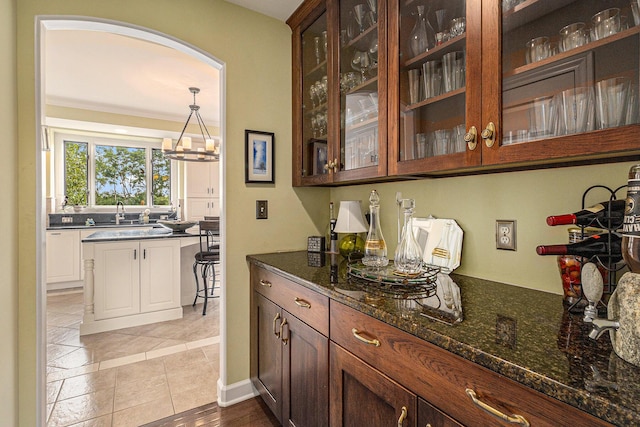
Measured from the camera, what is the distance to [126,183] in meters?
5.80

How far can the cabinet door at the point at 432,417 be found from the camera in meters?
0.79

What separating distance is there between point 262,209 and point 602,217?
1.71m

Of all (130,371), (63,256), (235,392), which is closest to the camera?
(235,392)

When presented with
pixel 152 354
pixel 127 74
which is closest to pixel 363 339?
pixel 152 354

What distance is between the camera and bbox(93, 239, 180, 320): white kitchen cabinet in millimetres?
3201

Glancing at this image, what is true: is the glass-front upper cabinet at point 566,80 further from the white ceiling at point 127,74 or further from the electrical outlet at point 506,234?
the white ceiling at point 127,74

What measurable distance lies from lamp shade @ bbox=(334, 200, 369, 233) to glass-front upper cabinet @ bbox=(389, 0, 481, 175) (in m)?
0.56

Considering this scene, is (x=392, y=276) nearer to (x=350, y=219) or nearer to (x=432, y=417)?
(x=432, y=417)

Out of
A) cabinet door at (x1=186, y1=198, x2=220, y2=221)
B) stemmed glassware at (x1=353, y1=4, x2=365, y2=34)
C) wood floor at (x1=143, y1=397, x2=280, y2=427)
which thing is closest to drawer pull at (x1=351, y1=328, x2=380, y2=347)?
wood floor at (x1=143, y1=397, x2=280, y2=427)

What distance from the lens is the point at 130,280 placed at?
332 cm

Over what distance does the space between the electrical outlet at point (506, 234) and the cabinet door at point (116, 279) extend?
3368mm

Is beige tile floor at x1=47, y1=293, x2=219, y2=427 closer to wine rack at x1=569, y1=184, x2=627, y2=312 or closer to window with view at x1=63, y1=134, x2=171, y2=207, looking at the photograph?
wine rack at x1=569, y1=184, x2=627, y2=312

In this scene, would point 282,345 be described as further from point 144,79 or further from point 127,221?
point 127,221

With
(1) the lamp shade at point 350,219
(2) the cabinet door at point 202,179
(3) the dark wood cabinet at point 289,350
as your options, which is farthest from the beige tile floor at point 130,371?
(2) the cabinet door at point 202,179
